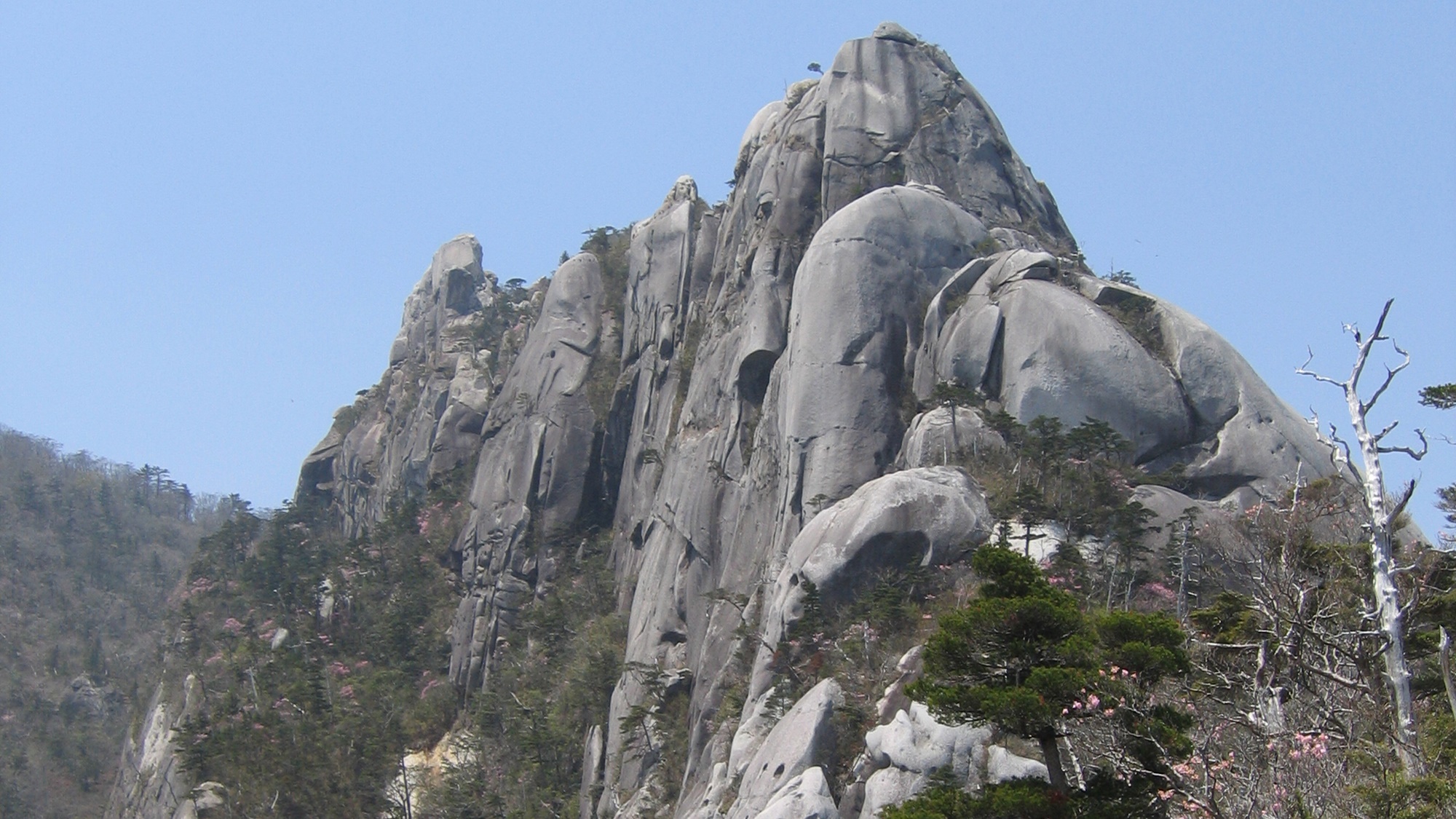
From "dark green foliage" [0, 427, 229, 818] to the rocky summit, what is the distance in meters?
10.0

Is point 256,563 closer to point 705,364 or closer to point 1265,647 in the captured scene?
point 705,364

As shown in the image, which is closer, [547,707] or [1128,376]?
[1128,376]

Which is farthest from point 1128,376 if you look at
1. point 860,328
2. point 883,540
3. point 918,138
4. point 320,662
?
point 320,662

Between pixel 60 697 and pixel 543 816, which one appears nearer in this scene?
A: pixel 543 816

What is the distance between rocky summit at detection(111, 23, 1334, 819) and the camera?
32.7 meters

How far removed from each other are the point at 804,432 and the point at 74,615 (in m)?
62.9

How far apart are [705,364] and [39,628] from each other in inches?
2119

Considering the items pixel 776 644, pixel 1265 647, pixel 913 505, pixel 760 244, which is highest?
pixel 760 244

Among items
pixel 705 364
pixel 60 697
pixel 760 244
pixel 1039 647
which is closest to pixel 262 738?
pixel 705 364

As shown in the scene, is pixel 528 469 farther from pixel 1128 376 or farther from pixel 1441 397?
pixel 1441 397

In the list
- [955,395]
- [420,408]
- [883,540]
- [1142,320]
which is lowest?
[883,540]

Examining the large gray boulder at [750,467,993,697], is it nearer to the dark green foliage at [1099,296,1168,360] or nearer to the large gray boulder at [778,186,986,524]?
the large gray boulder at [778,186,986,524]

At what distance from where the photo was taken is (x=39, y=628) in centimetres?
8456

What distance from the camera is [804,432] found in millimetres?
39625
